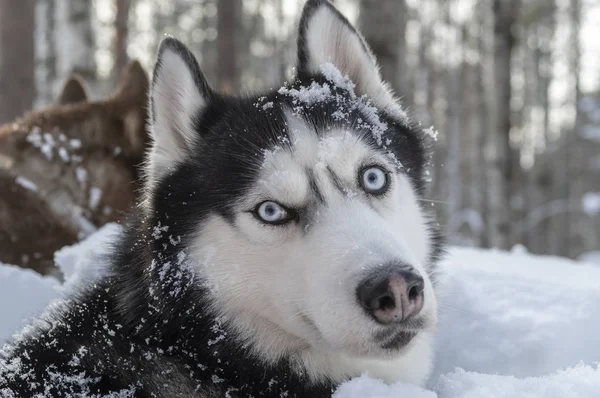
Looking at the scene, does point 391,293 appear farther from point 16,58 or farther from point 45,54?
point 45,54

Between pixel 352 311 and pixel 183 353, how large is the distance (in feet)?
2.12

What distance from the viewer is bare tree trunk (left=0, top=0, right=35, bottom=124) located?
885cm

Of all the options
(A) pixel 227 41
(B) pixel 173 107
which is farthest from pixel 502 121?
(B) pixel 173 107

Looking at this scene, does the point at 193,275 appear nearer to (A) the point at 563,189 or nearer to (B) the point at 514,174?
(B) the point at 514,174

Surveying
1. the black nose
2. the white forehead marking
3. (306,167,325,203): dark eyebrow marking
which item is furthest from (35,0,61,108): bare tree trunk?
the black nose

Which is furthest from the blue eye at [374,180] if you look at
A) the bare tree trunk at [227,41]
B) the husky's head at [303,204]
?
the bare tree trunk at [227,41]

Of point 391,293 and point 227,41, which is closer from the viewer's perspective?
point 391,293

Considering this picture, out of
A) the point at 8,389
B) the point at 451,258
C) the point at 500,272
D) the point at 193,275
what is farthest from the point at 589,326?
the point at 8,389

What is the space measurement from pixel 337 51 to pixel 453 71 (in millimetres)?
21209

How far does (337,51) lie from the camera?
8.77 ft

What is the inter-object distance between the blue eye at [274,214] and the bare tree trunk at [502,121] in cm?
789

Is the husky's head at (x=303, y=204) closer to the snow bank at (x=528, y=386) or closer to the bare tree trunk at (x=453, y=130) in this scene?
the snow bank at (x=528, y=386)

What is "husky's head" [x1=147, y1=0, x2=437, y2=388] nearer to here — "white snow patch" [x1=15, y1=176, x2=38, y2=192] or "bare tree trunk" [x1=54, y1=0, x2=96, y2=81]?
"white snow patch" [x1=15, y1=176, x2=38, y2=192]

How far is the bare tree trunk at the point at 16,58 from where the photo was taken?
8.85 m
